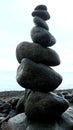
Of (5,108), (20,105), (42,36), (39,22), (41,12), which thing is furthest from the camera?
(5,108)

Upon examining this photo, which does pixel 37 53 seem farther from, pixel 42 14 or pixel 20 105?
pixel 20 105

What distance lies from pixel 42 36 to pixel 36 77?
4.69 ft

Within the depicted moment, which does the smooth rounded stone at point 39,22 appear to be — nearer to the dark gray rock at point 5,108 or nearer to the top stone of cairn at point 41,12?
the top stone of cairn at point 41,12

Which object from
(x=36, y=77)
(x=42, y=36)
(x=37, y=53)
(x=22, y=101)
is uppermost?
(x=42, y=36)

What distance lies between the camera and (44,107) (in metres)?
12.2

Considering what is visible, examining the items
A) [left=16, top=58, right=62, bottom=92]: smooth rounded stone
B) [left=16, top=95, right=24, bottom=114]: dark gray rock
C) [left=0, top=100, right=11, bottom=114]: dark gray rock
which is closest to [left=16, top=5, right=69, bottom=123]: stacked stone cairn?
[left=16, top=58, right=62, bottom=92]: smooth rounded stone

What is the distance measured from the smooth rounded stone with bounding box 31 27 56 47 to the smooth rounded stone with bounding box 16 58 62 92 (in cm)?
79

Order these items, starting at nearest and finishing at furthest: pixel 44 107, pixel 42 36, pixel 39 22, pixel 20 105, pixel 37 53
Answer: pixel 44 107 < pixel 37 53 < pixel 42 36 < pixel 39 22 < pixel 20 105

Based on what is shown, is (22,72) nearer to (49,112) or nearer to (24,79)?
(24,79)

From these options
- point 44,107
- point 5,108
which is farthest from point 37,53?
point 5,108

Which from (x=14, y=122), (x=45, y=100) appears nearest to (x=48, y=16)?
(x=45, y=100)

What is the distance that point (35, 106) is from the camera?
12.3 metres

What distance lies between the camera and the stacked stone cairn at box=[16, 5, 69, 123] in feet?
40.2

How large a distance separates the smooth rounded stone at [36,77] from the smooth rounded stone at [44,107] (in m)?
0.30
